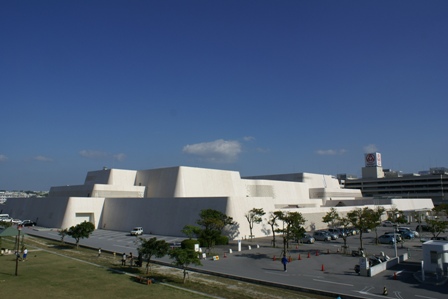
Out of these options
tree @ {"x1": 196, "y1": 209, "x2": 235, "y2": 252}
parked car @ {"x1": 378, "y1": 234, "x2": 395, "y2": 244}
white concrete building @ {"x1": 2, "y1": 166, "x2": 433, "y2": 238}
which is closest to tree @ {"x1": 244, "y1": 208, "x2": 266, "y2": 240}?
white concrete building @ {"x1": 2, "y1": 166, "x2": 433, "y2": 238}

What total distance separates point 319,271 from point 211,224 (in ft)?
50.0

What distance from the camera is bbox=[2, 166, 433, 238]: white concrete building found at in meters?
44.9

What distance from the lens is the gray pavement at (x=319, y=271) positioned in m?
18.6

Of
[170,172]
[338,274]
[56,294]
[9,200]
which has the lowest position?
[56,294]

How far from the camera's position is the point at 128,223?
51.9 meters

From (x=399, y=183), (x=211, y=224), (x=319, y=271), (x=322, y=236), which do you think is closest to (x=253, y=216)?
(x=211, y=224)

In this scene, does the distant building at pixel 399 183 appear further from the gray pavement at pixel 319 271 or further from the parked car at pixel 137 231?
the gray pavement at pixel 319 271

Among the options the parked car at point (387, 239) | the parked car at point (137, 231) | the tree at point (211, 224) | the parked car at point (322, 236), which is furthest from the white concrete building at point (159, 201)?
the parked car at point (387, 239)

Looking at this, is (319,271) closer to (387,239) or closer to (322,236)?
(322,236)

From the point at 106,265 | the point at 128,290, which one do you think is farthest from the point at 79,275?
the point at 128,290

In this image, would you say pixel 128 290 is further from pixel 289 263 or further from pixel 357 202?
pixel 357 202

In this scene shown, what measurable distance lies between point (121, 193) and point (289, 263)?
131 ft

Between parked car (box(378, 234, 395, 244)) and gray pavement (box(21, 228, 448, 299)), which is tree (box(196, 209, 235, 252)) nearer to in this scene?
gray pavement (box(21, 228, 448, 299))

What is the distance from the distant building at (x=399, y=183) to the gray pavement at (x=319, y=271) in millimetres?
94062
